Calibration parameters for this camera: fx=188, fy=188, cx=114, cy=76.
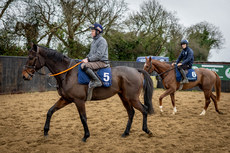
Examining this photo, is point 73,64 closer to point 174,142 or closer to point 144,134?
point 144,134

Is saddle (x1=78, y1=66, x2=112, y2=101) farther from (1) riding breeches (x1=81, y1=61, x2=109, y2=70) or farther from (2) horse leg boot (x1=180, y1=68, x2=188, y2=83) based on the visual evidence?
(2) horse leg boot (x1=180, y1=68, x2=188, y2=83)

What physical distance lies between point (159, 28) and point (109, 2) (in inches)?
353

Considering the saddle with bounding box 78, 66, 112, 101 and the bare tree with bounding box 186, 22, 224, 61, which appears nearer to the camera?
the saddle with bounding box 78, 66, 112, 101

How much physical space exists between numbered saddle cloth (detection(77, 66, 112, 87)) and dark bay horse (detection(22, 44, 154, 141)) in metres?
0.11

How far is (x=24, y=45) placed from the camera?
14891 mm

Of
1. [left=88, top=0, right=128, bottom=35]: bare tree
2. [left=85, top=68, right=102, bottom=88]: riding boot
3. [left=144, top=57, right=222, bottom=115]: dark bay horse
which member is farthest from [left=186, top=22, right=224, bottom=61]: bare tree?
[left=85, top=68, right=102, bottom=88]: riding boot

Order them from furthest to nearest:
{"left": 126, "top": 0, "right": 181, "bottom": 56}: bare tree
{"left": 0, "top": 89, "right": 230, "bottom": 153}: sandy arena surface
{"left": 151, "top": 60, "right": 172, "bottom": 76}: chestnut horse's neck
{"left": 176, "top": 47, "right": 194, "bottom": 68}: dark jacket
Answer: {"left": 126, "top": 0, "right": 181, "bottom": 56}: bare tree
{"left": 151, "top": 60, "right": 172, "bottom": 76}: chestnut horse's neck
{"left": 176, "top": 47, "right": 194, "bottom": 68}: dark jacket
{"left": 0, "top": 89, "right": 230, "bottom": 153}: sandy arena surface

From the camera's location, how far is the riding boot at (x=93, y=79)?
4156mm

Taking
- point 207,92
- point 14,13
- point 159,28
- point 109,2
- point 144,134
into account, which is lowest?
point 144,134

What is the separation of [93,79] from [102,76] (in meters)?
0.24

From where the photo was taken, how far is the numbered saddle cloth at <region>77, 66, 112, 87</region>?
13.7 ft

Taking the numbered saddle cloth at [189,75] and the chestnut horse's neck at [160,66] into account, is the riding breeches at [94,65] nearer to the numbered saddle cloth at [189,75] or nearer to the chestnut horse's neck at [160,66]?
the chestnut horse's neck at [160,66]

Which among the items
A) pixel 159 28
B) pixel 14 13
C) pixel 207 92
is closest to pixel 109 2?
pixel 159 28

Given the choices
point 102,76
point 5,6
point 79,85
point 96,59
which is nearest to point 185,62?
point 102,76
